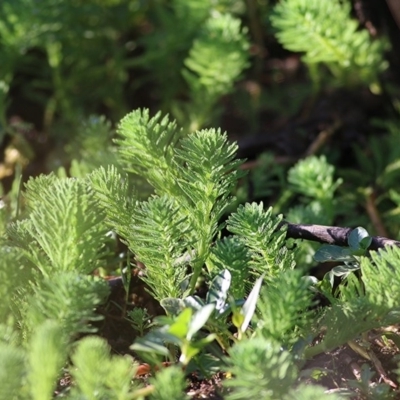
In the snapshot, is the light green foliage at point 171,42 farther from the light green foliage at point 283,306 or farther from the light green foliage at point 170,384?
the light green foliage at point 170,384

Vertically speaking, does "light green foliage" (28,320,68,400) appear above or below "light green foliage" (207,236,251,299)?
above

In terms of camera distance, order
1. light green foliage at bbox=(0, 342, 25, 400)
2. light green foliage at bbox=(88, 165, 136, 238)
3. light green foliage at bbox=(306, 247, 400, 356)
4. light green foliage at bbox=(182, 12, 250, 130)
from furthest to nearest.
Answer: light green foliage at bbox=(182, 12, 250, 130)
light green foliage at bbox=(88, 165, 136, 238)
light green foliage at bbox=(306, 247, 400, 356)
light green foliage at bbox=(0, 342, 25, 400)

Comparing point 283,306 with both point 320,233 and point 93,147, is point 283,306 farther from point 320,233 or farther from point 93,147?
point 93,147

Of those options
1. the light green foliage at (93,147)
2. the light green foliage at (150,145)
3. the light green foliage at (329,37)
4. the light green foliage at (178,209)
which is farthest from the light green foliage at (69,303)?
the light green foliage at (329,37)

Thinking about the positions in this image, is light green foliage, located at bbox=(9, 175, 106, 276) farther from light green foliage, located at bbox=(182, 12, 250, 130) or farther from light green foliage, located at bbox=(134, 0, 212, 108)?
light green foliage, located at bbox=(134, 0, 212, 108)

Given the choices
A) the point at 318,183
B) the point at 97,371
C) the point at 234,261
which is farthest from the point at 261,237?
the point at 318,183

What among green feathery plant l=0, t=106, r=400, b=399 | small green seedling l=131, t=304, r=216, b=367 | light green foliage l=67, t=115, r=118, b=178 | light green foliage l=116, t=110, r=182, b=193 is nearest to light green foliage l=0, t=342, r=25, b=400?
green feathery plant l=0, t=106, r=400, b=399

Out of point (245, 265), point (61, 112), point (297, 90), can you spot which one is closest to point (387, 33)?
point (297, 90)
